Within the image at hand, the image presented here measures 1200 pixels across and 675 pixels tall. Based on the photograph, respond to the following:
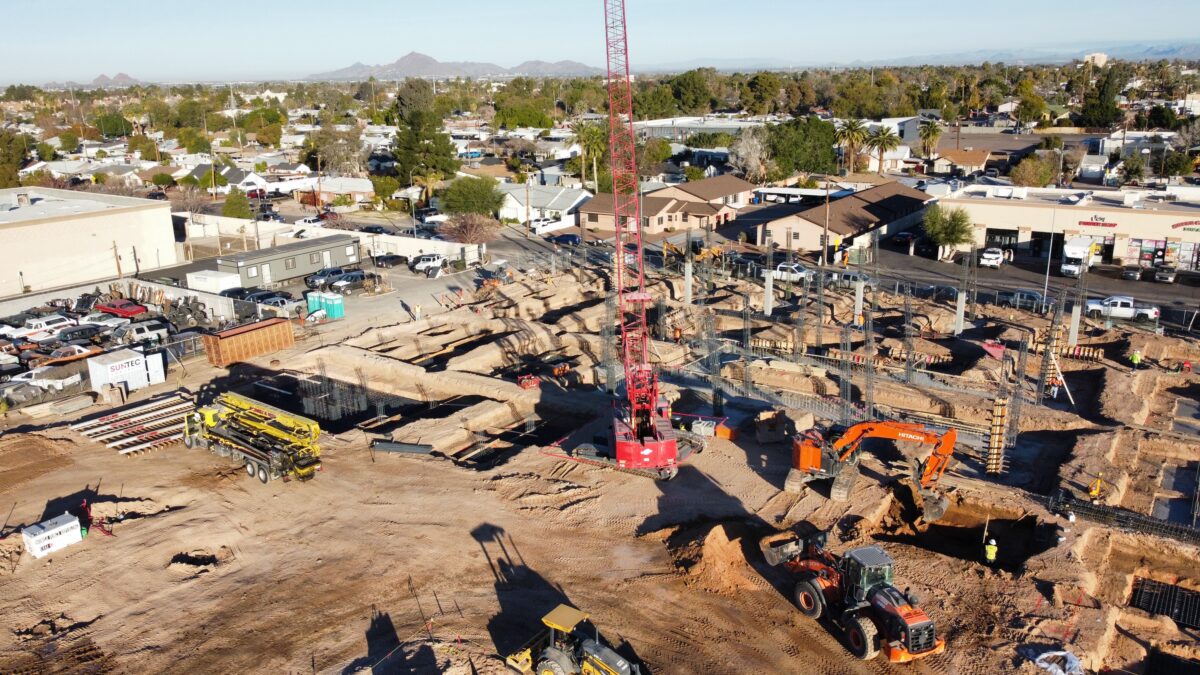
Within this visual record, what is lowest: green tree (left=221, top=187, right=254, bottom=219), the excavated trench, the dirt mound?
the excavated trench

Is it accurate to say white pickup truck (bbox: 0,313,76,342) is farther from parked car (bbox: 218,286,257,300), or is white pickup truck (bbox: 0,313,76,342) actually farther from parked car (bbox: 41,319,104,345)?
parked car (bbox: 218,286,257,300)

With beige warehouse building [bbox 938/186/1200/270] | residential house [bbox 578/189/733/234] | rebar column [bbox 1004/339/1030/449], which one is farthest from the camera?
residential house [bbox 578/189/733/234]

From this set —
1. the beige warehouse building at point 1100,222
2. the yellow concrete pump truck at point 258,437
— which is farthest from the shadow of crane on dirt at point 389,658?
the beige warehouse building at point 1100,222

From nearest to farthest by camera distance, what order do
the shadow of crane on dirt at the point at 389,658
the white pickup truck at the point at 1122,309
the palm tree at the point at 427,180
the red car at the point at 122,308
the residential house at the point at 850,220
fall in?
the shadow of crane on dirt at the point at 389,658 → the white pickup truck at the point at 1122,309 → the red car at the point at 122,308 → the residential house at the point at 850,220 → the palm tree at the point at 427,180

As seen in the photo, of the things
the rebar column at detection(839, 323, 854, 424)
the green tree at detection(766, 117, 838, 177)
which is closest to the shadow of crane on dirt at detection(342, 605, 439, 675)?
the rebar column at detection(839, 323, 854, 424)

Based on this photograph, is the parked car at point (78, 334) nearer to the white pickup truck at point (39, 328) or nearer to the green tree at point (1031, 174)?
the white pickup truck at point (39, 328)
